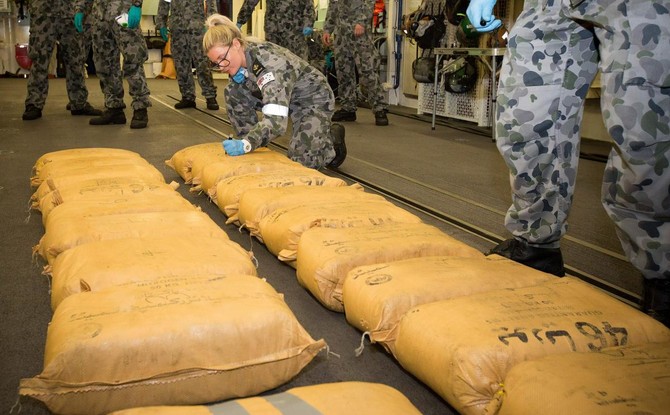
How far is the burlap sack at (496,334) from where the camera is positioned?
1069mm

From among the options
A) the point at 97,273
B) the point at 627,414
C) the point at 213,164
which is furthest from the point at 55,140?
the point at 627,414

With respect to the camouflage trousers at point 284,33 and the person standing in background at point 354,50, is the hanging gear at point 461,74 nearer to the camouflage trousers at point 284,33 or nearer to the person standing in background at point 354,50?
the person standing in background at point 354,50

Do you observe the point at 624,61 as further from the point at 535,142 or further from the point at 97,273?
the point at 97,273

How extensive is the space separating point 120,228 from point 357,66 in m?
4.10

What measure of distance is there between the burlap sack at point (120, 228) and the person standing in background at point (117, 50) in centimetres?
310

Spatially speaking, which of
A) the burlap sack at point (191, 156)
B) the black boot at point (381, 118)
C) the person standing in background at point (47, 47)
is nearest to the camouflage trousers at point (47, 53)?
the person standing in background at point (47, 47)

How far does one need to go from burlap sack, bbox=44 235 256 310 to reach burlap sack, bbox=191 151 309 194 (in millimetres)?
969

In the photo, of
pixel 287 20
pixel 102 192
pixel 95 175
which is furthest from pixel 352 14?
pixel 102 192

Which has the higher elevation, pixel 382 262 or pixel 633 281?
pixel 382 262

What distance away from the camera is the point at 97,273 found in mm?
1324

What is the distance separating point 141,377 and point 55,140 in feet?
11.5

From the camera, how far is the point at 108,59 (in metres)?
4.74

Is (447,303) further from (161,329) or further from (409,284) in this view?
(161,329)

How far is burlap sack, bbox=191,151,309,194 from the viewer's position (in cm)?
252
